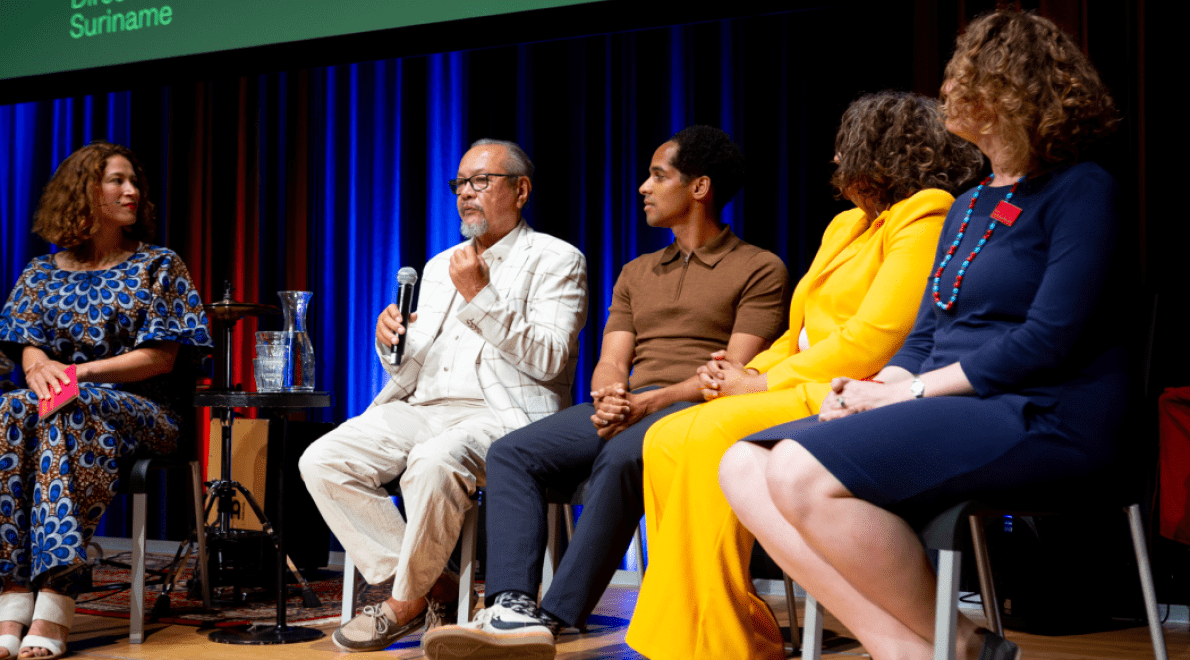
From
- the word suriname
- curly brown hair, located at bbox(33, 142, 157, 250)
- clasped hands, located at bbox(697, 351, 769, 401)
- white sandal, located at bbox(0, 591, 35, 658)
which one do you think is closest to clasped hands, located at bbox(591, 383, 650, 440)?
clasped hands, located at bbox(697, 351, 769, 401)

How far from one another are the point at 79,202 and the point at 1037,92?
2.48 m

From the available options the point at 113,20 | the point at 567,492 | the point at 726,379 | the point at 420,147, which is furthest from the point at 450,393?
the point at 113,20

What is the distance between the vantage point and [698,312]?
2.40 metres

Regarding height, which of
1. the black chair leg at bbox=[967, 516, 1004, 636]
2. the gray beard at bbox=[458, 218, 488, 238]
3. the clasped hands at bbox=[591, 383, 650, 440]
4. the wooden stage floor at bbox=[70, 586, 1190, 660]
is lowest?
the wooden stage floor at bbox=[70, 586, 1190, 660]

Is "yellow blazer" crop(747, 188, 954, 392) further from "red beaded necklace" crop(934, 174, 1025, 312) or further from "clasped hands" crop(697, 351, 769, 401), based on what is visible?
"red beaded necklace" crop(934, 174, 1025, 312)

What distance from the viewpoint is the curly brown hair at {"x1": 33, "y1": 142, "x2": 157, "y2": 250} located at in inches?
112

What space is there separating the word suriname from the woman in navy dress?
342 centimetres

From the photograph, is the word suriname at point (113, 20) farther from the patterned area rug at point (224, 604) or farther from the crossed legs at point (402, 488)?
the crossed legs at point (402, 488)

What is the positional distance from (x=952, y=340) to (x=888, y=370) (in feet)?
0.48

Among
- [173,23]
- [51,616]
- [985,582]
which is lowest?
[51,616]

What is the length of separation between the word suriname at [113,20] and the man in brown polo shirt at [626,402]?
2460 millimetres

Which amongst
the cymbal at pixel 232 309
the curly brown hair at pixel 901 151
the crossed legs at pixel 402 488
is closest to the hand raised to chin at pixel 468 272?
the crossed legs at pixel 402 488

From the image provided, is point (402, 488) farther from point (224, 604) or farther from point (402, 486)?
point (224, 604)

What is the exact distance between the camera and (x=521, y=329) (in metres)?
2.52
